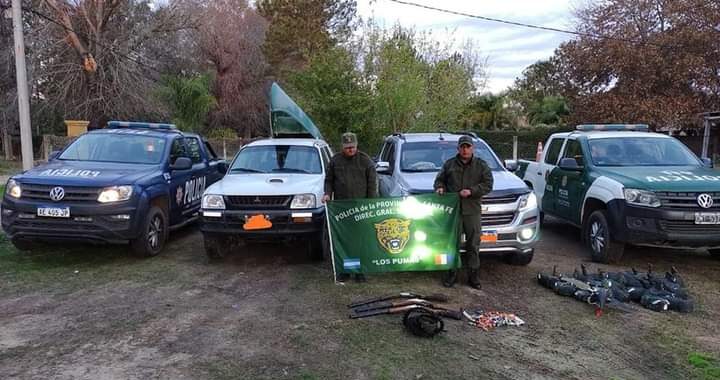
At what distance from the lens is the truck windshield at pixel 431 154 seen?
25.1 feet

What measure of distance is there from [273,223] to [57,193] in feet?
8.86

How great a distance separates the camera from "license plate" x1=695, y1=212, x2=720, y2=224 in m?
6.48

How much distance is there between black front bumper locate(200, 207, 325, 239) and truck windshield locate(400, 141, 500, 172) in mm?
1793

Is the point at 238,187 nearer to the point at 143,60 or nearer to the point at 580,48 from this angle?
the point at 143,60

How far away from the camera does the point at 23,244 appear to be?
7.38 m

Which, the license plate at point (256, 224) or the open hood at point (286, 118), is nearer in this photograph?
the license plate at point (256, 224)

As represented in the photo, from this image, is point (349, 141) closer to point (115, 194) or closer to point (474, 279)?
point (474, 279)

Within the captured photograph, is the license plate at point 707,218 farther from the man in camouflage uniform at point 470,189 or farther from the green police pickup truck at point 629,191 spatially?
the man in camouflage uniform at point 470,189

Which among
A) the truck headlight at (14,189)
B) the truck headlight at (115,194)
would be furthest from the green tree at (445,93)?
the truck headlight at (14,189)

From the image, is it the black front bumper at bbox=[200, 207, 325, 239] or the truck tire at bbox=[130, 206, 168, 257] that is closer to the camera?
the black front bumper at bbox=[200, 207, 325, 239]

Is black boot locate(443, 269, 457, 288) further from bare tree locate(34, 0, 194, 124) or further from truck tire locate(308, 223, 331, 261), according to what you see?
bare tree locate(34, 0, 194, 124)

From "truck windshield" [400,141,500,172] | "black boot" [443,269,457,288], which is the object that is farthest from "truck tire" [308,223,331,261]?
"black boot" [443,269,457,288]

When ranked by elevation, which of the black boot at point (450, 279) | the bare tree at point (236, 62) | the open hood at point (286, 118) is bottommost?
the black boot at point (450, 279)

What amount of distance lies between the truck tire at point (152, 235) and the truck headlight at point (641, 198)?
6.36 metres
